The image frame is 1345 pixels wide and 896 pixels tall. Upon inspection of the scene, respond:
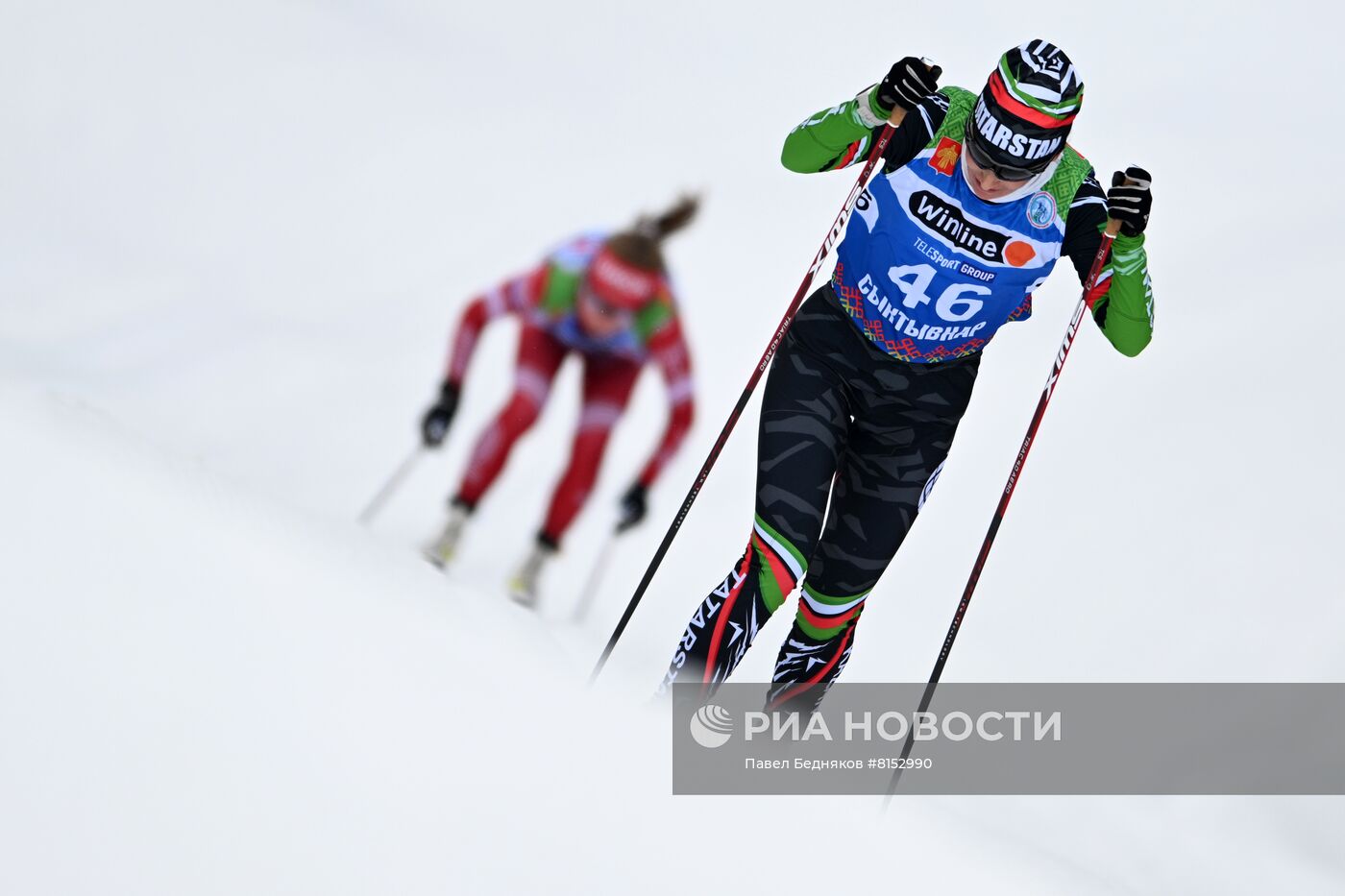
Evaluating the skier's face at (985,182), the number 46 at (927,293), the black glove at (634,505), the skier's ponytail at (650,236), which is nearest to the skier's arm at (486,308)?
the skier's ponytail at (650,236)

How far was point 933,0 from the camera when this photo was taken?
20.5 ft

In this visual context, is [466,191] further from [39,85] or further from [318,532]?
[318,532]

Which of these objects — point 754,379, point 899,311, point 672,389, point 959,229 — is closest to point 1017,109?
point 959,229

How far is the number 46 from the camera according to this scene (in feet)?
10.2

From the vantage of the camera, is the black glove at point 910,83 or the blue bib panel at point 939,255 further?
the blue bib panel at point 939,255

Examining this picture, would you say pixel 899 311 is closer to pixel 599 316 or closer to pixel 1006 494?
pixel 1006 494

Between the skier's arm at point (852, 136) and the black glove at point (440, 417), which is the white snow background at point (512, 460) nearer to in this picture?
the black glove at point (440, 417)

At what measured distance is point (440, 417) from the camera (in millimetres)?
3148

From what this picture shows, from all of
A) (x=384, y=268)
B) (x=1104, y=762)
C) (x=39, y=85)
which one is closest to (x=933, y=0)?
(x=384, y=268)

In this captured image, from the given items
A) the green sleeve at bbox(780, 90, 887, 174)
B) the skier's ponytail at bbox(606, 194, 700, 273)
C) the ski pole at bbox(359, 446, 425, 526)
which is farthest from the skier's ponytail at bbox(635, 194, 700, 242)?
the ski pole at bbox(359, 446, 425, 526)

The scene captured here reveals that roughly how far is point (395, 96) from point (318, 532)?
3.24 metres

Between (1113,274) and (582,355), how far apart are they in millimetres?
1414

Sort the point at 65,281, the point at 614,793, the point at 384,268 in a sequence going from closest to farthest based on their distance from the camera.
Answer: the point at 614,793 < the point at 65,281 < the point at 384,268

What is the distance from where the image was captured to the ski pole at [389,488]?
365 centimetres
